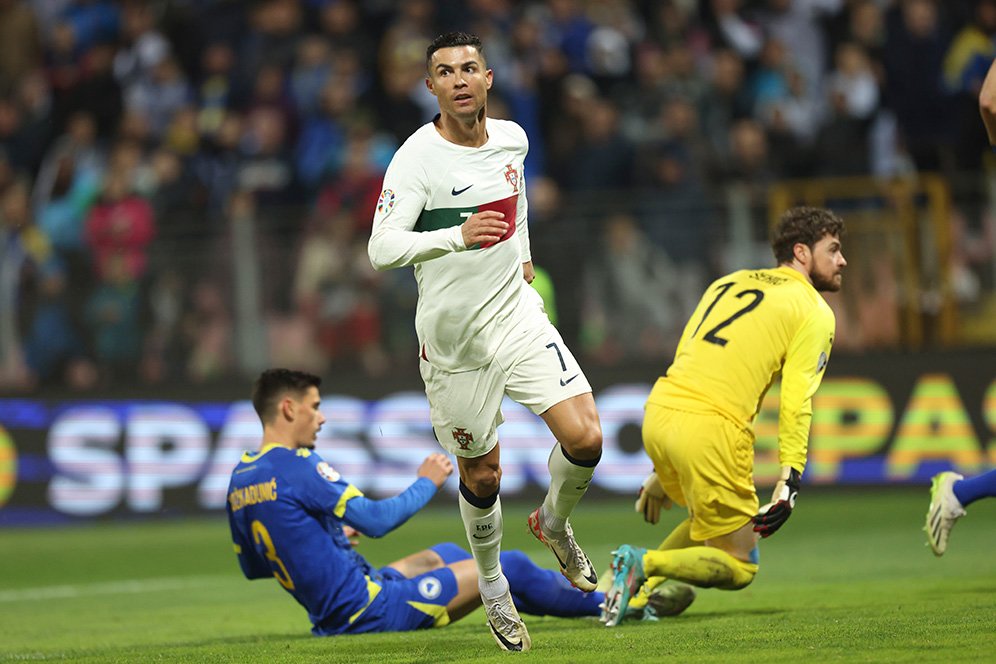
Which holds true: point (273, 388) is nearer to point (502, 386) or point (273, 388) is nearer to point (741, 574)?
point (502, 386)

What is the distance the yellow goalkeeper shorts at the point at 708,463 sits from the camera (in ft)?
22.6

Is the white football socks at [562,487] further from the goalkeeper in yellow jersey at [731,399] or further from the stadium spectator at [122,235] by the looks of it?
the stadium spectator at [122,235]

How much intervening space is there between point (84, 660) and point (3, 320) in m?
8.33

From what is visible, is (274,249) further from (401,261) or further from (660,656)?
(660,656)

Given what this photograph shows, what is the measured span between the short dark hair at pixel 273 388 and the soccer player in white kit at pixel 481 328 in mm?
760

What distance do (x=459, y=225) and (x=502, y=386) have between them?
75cm

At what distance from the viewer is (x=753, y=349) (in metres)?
6.98

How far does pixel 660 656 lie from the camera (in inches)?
220

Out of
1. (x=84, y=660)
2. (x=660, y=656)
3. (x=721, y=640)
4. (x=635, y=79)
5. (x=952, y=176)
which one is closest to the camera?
(x=660, y=656)

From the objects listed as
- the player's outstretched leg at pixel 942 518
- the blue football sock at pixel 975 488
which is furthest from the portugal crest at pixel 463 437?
the blue football sock at pixel 975 488

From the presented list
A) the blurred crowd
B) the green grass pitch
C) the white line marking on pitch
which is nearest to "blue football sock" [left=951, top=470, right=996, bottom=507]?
the green grass pitch

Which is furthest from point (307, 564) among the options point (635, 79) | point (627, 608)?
point (635, 79)

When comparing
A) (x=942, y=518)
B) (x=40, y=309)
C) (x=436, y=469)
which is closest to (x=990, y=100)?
(x=942, y=518)

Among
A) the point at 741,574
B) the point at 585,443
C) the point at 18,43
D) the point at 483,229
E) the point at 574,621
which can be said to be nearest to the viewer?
the point at 483,229
